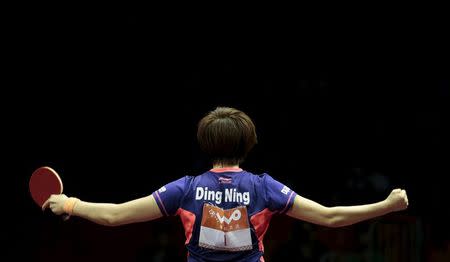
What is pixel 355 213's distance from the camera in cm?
287

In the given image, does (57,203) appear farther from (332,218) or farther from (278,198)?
(332,218)

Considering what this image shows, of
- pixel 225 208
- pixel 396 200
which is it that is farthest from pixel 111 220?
pixel 396 200

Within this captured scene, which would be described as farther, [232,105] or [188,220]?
[232,105]

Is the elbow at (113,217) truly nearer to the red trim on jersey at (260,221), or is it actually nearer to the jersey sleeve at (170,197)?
the jersey sleeve at (170,197)

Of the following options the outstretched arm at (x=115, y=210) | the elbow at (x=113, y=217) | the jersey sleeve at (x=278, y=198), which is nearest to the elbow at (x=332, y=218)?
the jersey sleeve at (x=278, y=198)

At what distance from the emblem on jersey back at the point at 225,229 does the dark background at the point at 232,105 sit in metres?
3.12

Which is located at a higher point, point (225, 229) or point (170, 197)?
point (170, 197)

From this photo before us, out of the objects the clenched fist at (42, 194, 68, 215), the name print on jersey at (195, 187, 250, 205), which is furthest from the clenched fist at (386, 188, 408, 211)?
the clenched fist at (42, 194, 68, 215)

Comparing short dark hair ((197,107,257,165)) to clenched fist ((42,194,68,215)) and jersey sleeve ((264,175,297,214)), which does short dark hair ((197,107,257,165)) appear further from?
clenched fist ((42,194,68,215))

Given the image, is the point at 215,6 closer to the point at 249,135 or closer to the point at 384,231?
the point at 384,231

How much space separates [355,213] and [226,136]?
0.56 m

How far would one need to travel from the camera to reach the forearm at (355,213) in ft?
9.36

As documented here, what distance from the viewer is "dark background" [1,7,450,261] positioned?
5945 millimetres

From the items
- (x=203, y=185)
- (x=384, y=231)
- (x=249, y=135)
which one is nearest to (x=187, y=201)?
(x=203, y=185)
